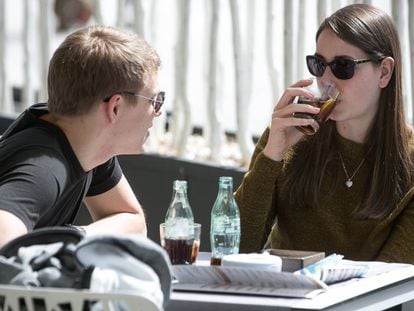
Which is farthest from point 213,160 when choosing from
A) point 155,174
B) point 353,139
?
point 353,139

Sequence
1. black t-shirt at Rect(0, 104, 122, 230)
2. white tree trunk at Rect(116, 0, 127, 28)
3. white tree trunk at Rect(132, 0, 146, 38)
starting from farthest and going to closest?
white tree trunk at Rect(116, 0, 127, 28)
white tree trunk at Rect(132, 0, 146, 38)
black t-shirt at Rect(0, 104, 122, 230)

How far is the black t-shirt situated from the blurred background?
252cm

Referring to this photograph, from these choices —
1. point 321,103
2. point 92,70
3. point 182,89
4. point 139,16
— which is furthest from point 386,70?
point 139,16

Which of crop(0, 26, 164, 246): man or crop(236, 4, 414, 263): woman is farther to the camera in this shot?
crop(236, 4, 414, 263): woman

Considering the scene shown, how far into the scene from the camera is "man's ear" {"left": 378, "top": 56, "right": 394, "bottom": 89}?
355cm

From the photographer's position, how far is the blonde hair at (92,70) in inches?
116

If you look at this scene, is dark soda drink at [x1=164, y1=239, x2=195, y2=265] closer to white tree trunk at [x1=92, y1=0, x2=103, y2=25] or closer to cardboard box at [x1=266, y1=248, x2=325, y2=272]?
cardboard box at [x1=266, y1=248, x2=325, y2=272]

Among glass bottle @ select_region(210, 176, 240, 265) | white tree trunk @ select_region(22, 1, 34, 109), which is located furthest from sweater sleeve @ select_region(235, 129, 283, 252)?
white tree trunk @ select_region(22, 1, 34, 109)

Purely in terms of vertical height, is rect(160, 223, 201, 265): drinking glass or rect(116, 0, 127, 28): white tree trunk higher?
rect(116, 0, 127, 28): white tree trunk

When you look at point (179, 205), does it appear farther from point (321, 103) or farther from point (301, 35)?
point (301, 35)

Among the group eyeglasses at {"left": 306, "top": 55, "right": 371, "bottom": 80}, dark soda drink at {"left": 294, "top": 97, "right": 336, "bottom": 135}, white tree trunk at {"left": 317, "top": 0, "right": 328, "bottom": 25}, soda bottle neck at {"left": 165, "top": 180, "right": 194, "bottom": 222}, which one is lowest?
soda bottle neck at {"left": 165, "top": 180, "right": 194, "bottom": 222}

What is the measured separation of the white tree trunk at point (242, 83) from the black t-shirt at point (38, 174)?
8.57 ft

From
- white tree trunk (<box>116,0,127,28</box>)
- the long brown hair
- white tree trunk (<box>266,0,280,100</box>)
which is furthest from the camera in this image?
white tree trunk (<box>116,0,127,28</box>)

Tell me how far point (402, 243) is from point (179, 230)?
834mm
